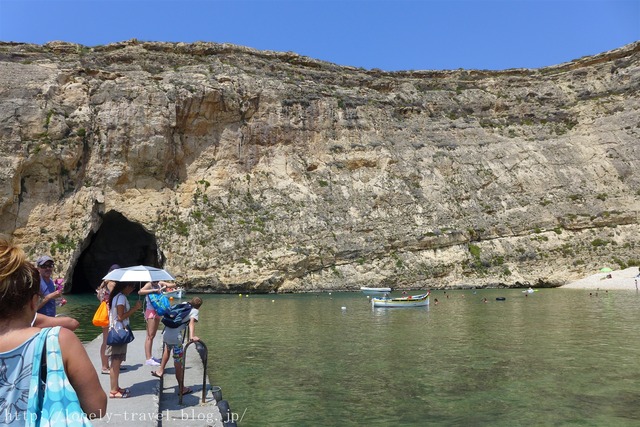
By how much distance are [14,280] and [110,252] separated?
2496 inches

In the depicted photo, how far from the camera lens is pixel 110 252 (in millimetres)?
61375

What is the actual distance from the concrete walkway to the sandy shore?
4720 cm

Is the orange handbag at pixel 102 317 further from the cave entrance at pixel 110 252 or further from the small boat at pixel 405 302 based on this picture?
the cave entrance at pixel 110 252

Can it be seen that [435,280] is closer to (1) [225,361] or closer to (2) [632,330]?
(2) [632,330]

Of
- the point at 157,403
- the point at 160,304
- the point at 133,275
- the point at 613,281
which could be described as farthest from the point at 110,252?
the point at 157,403

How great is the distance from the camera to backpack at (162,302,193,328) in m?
9.72

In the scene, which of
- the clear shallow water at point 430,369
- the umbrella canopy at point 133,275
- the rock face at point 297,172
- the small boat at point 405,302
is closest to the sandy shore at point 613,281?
the rock face at point 297,172

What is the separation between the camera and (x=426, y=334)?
819 inches

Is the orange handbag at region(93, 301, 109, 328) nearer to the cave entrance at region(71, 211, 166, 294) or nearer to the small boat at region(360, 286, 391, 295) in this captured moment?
the small boat at region(360, 286, 391, 295)

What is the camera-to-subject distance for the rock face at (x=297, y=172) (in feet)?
164

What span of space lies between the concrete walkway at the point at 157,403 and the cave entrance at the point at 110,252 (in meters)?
50.4

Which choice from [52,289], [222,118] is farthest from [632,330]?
[222,118]

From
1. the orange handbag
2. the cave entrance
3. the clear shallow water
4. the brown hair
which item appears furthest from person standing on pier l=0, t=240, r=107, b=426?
the cave entrance

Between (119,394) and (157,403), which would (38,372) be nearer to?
(157,403)
